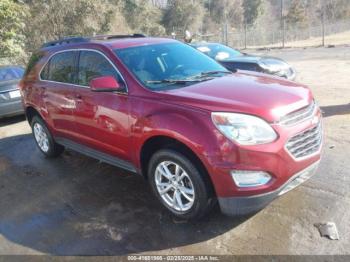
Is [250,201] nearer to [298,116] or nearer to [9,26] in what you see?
[298,116]

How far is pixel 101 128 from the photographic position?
4504mm


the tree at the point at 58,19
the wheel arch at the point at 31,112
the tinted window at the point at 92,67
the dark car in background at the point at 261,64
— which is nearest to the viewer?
the tinted window at the point at 92,67

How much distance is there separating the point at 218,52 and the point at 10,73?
544 cm

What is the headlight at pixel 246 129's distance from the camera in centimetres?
327

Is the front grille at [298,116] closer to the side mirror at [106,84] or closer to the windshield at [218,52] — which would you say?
the side mirror at [106,84]

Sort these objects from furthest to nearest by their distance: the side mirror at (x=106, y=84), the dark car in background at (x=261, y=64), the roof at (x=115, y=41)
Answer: the dark car in background at (x=261, y=64) → the roof at (x=115, y=41) → the side mirror at (x=106, y=84)

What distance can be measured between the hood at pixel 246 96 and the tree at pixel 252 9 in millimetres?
A: 56085

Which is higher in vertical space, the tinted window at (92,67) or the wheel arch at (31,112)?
the tinted window at (92,67)

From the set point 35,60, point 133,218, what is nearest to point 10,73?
point 35,60

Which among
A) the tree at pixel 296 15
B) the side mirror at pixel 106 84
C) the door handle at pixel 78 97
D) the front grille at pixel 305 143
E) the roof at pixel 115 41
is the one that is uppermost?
the roof at pixel 115 41

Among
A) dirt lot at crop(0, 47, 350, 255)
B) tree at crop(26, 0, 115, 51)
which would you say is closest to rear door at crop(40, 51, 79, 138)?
dirt lot at crop(0, 47, 350, 255)

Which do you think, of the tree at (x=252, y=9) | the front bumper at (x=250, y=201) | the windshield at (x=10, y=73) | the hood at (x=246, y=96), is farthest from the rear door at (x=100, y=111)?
the tree at (x=252, y=9)

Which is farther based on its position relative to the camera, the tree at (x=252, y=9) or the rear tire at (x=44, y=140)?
the tree at (x=252, y=9)

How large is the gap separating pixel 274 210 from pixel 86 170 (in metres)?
2.80
